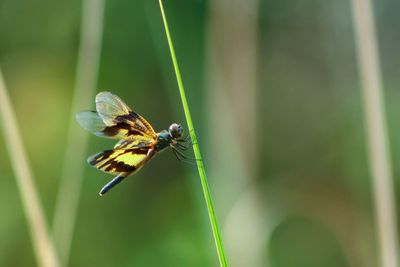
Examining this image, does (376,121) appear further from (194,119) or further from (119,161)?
(194,119)

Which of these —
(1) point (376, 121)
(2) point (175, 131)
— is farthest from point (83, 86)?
(1) point (376, 121)

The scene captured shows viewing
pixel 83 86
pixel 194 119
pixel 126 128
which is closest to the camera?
pixel 126 128

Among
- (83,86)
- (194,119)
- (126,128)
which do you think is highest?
(83,86)

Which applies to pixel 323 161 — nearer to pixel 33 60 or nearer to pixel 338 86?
pixel 338 86

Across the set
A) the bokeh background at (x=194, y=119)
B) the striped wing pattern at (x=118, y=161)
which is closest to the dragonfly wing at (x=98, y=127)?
the striped wing pattern at (x=118, y=161)

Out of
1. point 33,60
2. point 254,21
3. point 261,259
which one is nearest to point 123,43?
point 33,60

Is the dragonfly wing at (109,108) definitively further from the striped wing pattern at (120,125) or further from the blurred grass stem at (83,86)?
the blurred grass stem at (83,86)
